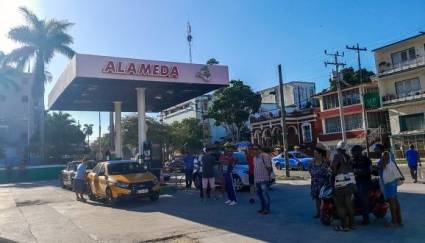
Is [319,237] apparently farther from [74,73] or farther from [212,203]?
[74,73]

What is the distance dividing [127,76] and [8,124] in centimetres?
5258

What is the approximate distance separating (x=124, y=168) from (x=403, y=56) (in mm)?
34830

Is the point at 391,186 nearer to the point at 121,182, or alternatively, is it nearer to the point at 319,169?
the point at 319,169

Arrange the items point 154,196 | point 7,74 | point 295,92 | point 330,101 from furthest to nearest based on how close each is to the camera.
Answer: point 295,92 < point 330,101 < point 7,74 < point 154,196

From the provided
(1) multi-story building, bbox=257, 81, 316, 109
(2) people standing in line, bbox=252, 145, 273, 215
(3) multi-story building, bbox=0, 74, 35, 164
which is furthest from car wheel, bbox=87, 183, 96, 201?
(1) multi-story building, bbox=257, 81, 316, 109

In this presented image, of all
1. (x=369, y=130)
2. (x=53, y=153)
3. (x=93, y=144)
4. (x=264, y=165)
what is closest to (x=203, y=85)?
(x=264, y=165)

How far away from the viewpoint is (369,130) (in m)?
44.5

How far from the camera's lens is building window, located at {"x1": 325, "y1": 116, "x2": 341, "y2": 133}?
156 feet

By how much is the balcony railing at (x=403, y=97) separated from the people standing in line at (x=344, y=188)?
3471 cm

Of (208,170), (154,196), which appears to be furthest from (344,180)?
(154,196)

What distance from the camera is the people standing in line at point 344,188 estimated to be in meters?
7.78

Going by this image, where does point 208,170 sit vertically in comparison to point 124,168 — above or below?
below

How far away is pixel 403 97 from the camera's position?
40406 mm

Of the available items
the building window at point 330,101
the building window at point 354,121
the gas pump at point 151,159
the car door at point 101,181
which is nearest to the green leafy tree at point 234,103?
the building window at point 330,101
